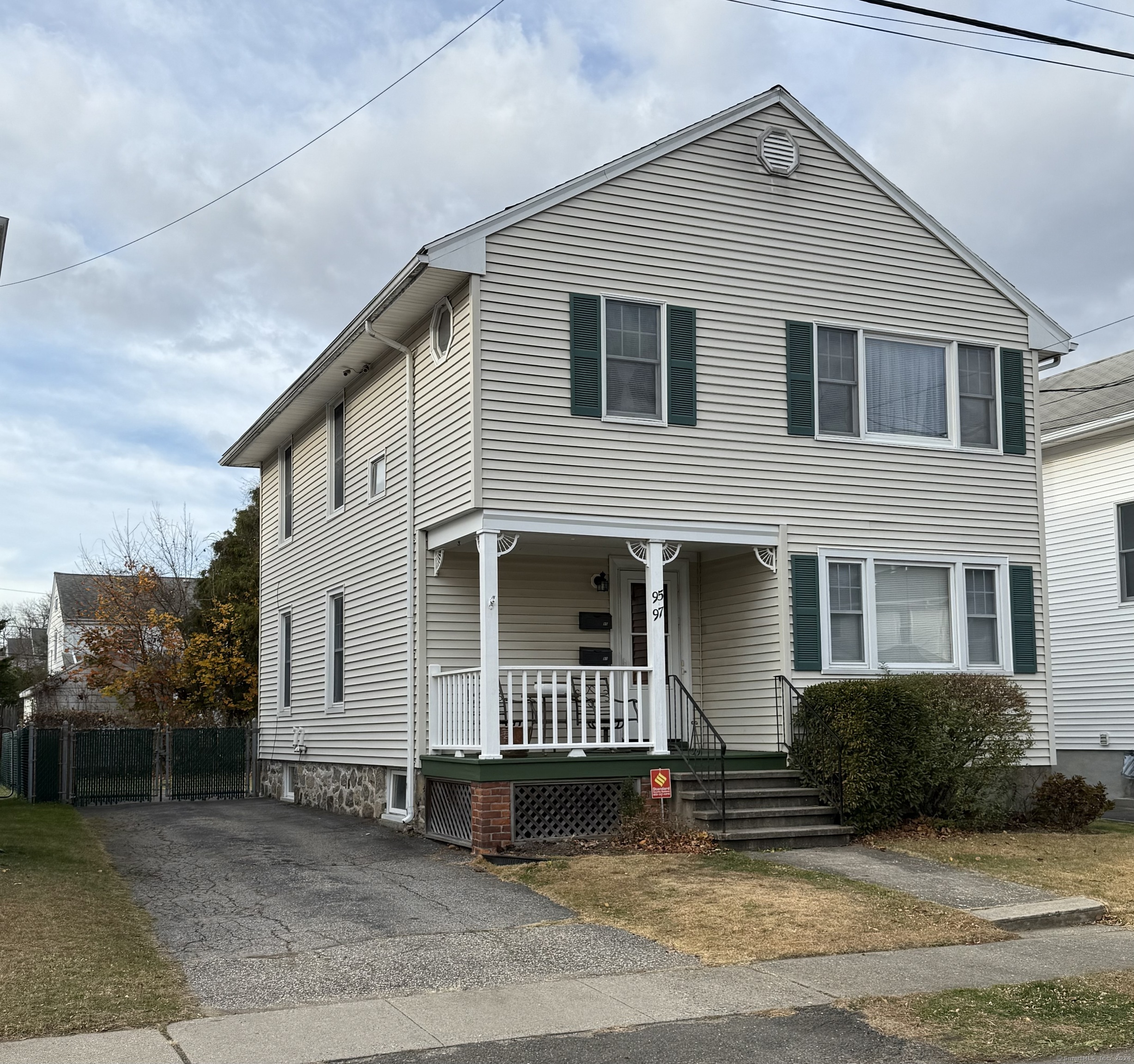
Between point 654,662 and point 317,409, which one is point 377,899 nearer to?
point 654,662

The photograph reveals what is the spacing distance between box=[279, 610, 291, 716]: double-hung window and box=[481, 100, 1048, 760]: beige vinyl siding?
9066 mm

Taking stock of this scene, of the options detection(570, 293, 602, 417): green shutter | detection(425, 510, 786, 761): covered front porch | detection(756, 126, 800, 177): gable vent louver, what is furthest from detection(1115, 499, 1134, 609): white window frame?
detection(570, 293, 602, 417): green shutter

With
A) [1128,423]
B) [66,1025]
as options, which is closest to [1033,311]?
[1128,423]

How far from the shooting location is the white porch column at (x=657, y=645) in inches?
533

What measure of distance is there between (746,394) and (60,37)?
28.6 feet

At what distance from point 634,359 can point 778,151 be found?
3482 millimetres

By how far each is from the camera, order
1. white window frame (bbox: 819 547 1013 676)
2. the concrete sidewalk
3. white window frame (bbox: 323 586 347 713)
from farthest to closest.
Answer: white window frame (bbox: 323 586 347 713), white window frame (bbox: 819 547 1013 676), the concrete sidewalk

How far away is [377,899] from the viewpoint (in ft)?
34.6

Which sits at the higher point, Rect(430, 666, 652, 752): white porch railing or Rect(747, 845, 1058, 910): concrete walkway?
Rect(430, 666, 652, 752): white porch railing

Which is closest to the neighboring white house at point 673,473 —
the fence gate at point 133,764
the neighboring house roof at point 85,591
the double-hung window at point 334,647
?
the double-hung window at point 334,647

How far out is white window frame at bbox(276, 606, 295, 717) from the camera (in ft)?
67.8

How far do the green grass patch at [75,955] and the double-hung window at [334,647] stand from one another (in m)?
5.87

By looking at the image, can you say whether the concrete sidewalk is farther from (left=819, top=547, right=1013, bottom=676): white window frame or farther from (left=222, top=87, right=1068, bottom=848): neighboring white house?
(left=819, top=547, right=1013, bottom=676): white window frame

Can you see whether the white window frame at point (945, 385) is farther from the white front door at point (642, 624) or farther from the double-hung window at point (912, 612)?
the white front door at point (642, 624)
